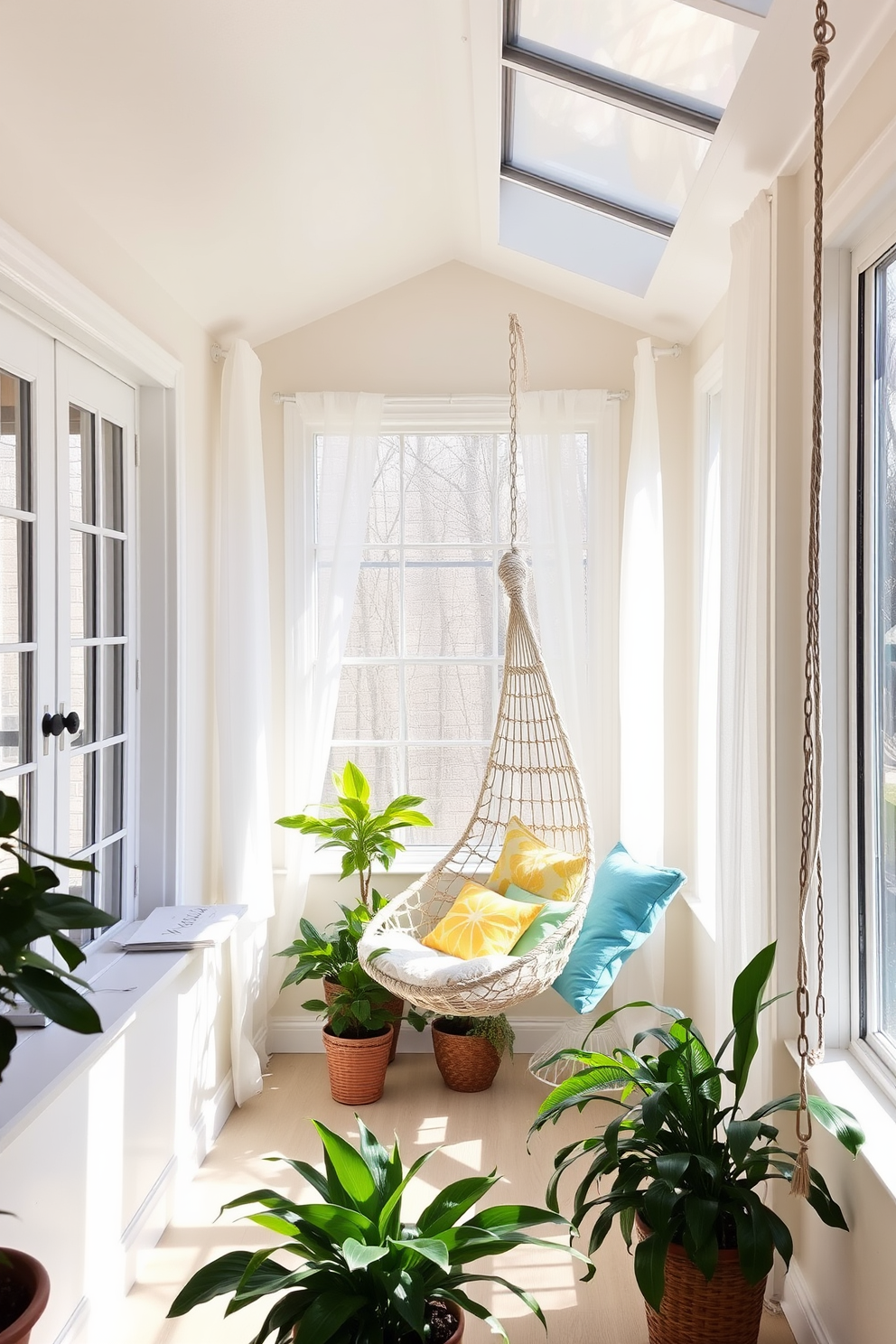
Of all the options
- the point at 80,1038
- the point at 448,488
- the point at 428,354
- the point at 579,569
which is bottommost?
the point at 80,1038

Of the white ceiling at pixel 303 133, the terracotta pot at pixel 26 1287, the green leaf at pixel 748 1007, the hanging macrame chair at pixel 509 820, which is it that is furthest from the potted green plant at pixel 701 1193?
the white ceiling at pixel 303 133

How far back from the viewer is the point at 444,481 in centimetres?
386

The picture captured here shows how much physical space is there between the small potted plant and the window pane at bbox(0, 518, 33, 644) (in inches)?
50.9

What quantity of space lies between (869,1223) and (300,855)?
7.45ft

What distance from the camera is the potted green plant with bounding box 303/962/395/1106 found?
3.27m

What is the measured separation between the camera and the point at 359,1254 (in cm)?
158

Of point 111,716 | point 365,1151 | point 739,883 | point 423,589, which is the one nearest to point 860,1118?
point 739,883

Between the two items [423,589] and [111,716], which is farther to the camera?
[423,589]

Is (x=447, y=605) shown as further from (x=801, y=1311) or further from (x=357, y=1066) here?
(x=801, y=1311)

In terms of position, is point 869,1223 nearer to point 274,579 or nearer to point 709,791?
point 709,791

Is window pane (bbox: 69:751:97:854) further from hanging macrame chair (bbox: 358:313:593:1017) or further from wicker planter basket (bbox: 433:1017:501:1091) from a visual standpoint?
wicker planter basket (bbox: 433:1017:501:1091)

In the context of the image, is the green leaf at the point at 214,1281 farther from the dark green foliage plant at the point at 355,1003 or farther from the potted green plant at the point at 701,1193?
the dark green foliage plant at the point at 355,1003

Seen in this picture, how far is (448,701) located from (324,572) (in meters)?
0.66

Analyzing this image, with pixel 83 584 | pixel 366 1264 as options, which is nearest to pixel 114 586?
pixel 83 584
